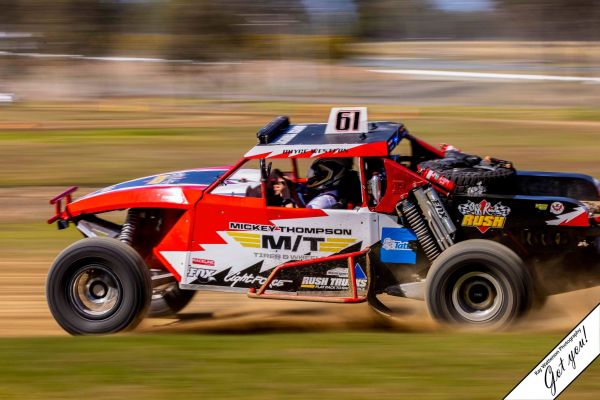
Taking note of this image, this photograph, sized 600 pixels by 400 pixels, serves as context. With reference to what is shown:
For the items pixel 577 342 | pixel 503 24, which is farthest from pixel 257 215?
pixel 503 24

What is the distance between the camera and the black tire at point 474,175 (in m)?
7.31

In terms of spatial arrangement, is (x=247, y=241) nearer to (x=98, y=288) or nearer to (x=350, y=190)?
(x=350, y=190)

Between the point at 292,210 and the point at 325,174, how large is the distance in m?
0.54

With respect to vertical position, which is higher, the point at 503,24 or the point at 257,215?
the point at 503,24

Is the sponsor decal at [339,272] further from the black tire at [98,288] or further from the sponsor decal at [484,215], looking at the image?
the black tire at [98,288]

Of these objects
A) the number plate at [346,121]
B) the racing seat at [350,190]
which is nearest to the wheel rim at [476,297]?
the racing seat at [350,190]

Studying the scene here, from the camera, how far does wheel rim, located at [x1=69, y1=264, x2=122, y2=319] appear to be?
746 cm

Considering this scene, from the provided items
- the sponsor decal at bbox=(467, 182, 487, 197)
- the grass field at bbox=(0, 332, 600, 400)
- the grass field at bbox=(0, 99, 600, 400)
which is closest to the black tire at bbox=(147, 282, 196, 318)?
the grass field at bbox=(0, 99, 600, 400)

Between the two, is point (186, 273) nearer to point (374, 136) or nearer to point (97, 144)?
point (374, 136)

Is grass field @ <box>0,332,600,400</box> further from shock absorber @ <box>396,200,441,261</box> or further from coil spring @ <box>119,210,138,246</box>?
coil spring @ <box>119,210,138,246</box>

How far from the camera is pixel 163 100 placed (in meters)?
28.0

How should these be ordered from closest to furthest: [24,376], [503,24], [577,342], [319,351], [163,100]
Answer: [577,342]
[24,376]
[319,351]
[163,100]
[503,24]

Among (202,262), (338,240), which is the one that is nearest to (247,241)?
(202,262)

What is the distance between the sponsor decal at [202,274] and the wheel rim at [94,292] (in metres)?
0.61
